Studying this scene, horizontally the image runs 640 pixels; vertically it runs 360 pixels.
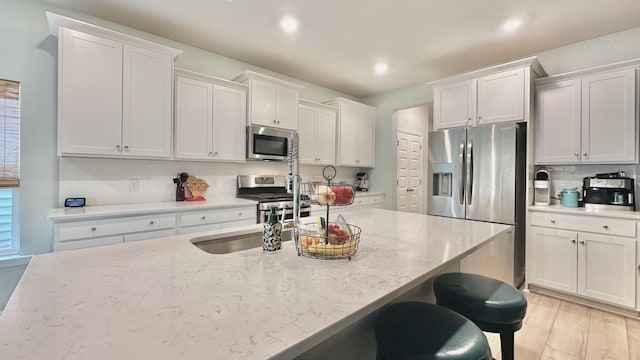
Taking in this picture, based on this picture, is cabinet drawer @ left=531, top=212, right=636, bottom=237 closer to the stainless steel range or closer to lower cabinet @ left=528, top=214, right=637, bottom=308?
lower cabinet @ left=528, top=214, right=637, bottom=308

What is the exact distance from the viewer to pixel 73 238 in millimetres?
2133

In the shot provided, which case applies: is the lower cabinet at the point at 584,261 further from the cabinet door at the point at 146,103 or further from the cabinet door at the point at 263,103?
the cabinet door at the point at 146,103

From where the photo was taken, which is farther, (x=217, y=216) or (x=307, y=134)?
(x=307, y=134)

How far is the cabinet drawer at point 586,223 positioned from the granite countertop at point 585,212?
42mm

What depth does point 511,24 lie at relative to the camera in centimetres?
272

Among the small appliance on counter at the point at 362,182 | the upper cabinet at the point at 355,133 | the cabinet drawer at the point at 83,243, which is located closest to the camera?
the cabinet drawer at the point at 83,243

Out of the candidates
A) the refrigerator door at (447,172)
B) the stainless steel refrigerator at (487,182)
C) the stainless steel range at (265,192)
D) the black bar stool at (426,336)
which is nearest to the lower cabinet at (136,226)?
the stainless steel range at (265,192)

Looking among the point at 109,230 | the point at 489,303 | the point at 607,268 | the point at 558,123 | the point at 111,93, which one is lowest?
the point at 607,268

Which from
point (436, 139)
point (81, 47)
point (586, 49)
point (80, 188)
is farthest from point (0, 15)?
point (586, 49)

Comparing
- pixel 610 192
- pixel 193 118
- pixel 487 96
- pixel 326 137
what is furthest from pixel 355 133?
pixel 610 192

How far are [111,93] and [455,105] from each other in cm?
367

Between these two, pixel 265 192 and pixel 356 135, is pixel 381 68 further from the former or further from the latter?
pixel 265 192

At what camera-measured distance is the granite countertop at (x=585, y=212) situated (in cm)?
249

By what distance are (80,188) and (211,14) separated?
2.01 metres
